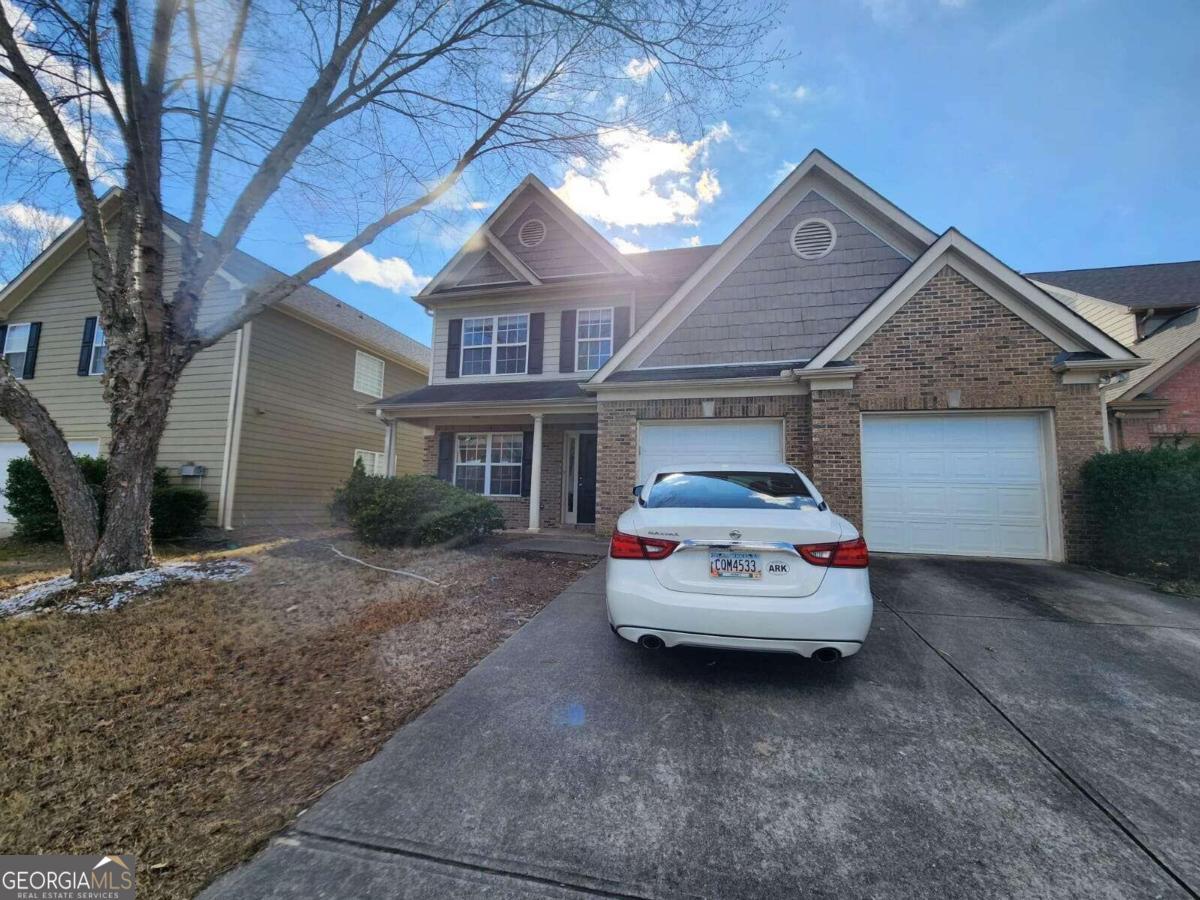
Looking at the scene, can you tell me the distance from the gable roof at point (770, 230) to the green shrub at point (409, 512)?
3545 millimetres

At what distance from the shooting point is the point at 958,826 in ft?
6.94

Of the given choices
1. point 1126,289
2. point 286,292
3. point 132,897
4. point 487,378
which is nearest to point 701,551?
point 132,897

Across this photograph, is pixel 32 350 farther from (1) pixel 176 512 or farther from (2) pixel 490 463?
(2) pixel 490 463

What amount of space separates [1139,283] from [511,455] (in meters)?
20.4

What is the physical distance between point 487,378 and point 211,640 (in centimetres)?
922

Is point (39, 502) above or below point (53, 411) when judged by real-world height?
below

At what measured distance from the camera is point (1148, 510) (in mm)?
6445

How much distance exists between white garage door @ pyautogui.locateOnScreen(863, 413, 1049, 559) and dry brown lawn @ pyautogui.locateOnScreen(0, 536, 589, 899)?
5658 mm

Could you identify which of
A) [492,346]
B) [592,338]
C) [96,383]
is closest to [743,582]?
[592,338]

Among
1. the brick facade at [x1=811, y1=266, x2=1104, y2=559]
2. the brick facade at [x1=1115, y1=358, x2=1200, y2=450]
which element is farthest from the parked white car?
the brick facade at [x1=1115, y1=358, x2=1200, y2=450]

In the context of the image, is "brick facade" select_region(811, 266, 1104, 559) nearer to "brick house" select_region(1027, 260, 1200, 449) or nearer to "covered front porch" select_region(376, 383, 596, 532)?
"brick house" select_region(1027, 260, 1200, 449)

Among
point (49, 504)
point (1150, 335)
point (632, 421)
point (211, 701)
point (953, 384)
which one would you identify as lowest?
point (211, 701)

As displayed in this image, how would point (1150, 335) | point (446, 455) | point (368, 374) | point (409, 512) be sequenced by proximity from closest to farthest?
point (409, 512)
point (446, 455)
point (1150, 335)
point (368, 374)

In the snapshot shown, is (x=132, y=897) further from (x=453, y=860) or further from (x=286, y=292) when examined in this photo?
(x=286, y=292)
